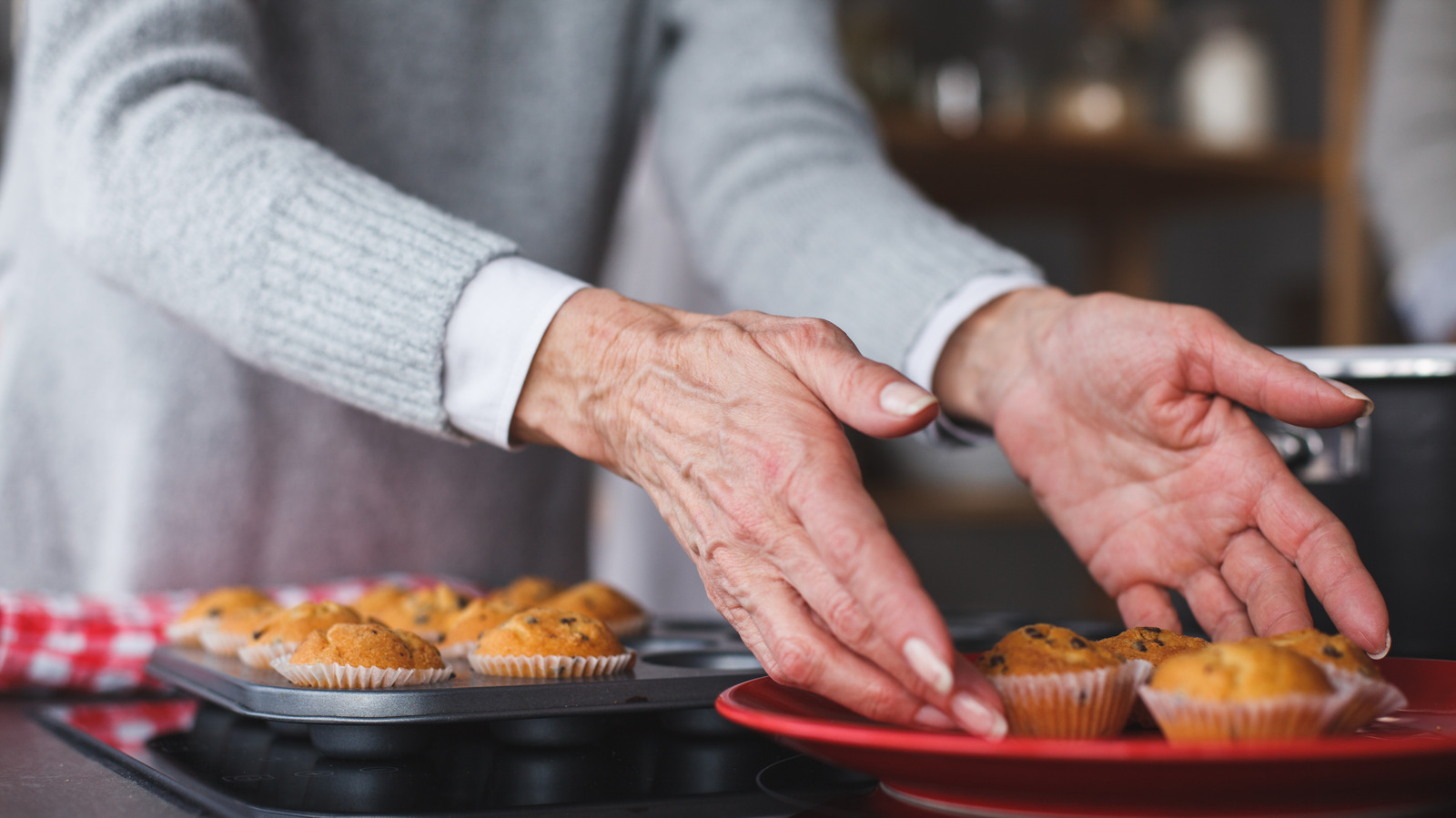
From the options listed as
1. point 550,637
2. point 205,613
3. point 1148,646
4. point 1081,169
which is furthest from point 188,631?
point 1081,169

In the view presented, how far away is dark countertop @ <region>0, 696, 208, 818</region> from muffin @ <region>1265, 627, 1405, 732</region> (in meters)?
0.49

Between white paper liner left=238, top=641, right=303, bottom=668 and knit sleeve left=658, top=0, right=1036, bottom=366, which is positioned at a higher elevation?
knit sleeve left=658, top=0, right=1036, bottom=366

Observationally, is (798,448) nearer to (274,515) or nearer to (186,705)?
(186,705)

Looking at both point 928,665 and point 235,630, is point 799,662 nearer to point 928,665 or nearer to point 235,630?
point 928,665

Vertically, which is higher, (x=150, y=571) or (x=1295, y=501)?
(x=1295, y=501)

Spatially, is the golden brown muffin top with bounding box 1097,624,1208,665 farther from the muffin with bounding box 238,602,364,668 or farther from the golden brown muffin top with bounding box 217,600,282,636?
the golden brown muffin top with bounding box 217,600,282,636

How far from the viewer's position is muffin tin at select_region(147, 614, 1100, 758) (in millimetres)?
579

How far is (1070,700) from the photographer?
0.50 m

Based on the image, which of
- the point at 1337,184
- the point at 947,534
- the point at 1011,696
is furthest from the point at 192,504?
the point at 1337,184

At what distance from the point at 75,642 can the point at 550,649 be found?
427mm

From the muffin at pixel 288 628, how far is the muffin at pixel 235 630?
0.02 m

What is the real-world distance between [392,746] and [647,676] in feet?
0.47

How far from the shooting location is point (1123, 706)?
521mm

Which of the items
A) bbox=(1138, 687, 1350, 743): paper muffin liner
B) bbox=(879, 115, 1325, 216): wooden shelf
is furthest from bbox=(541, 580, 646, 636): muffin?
bbox=(879, 115, 1325, 216): wooden shelf
